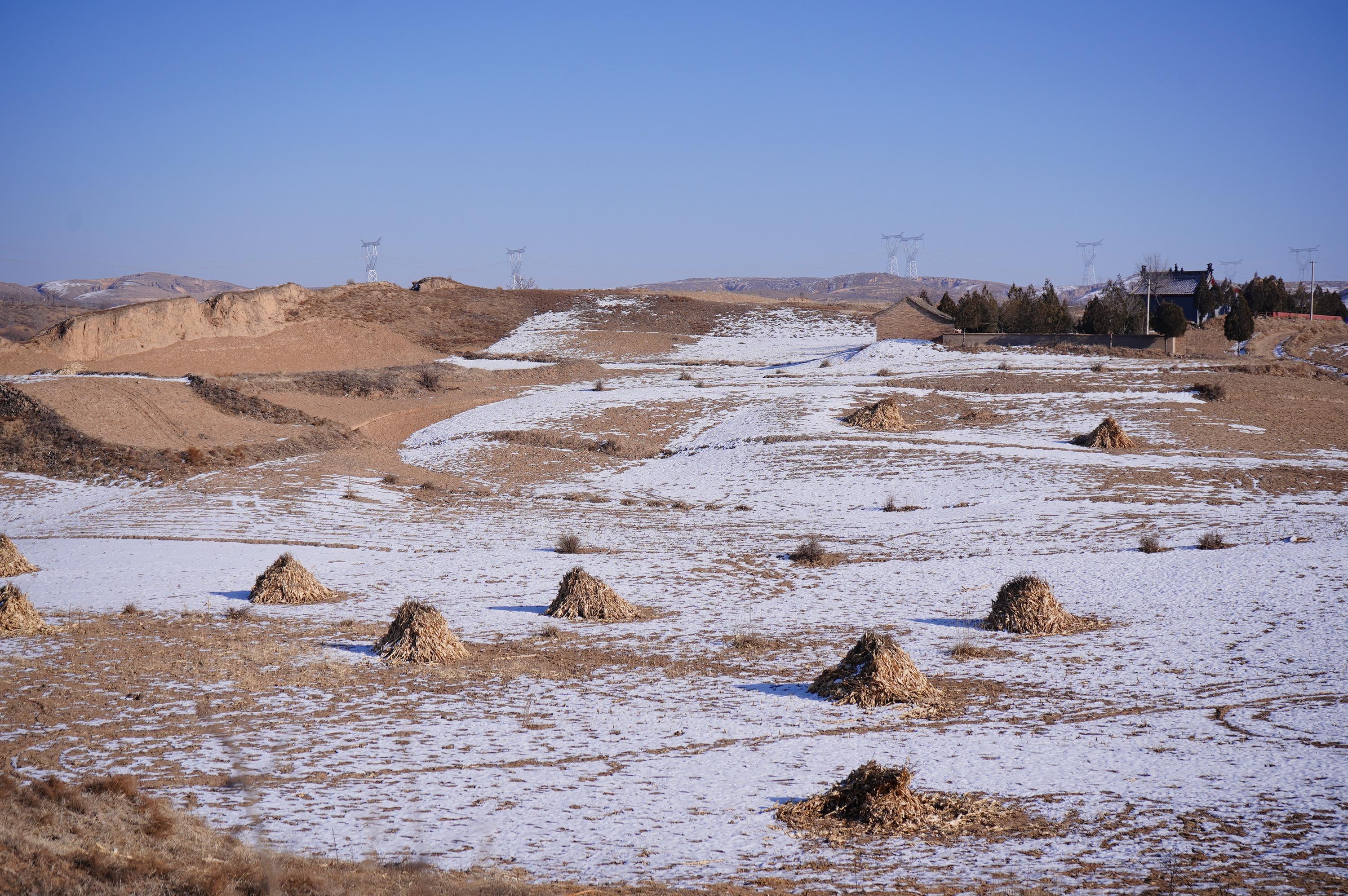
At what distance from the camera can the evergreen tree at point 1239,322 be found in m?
53.7

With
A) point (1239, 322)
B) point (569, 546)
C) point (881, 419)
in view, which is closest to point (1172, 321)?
point (1239, 322)

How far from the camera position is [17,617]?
1205 cm

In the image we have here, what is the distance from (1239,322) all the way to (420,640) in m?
54.2

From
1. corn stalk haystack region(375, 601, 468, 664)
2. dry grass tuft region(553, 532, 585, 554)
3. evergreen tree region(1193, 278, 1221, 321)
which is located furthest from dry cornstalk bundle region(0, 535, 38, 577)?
Result: evergreen tree region(1193, 278, 1221, 321)

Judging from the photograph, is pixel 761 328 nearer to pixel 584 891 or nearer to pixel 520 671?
pixel 520 671

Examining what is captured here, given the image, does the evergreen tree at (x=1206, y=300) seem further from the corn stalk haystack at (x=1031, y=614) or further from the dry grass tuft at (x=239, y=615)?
the dry grass tuft at (x=239, y=615)

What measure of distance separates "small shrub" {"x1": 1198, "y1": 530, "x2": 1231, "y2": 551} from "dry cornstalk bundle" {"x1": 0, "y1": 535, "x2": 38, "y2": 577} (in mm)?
18155

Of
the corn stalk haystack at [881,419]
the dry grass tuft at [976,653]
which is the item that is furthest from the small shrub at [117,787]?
the corn stalk haystack at [881,419]

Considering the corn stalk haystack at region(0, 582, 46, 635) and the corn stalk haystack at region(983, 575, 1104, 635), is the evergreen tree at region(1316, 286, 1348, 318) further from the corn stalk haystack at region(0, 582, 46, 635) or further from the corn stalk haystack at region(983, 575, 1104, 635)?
the corn stalk haystack at region(0, 582, 46, 635)

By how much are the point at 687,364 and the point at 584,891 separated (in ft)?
138

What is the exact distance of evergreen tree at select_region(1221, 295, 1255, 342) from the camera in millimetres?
53688

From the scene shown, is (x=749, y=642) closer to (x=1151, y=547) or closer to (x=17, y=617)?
(x=1151, y=547)

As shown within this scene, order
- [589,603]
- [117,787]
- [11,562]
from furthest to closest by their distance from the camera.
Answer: [11,562] → [589,603] → [117,787]

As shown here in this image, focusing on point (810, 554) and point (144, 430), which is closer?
point (810, 554)
